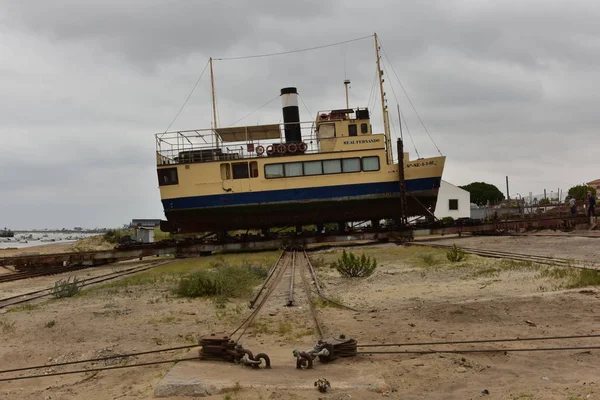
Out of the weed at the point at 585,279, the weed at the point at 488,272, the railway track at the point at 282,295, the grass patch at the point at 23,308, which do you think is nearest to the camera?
the railway track at the point at 282,295

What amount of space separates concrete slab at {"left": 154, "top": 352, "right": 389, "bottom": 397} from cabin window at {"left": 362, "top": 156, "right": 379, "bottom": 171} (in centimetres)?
2044

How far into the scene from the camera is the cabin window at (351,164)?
83.2 feet

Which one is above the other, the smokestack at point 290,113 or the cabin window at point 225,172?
the smokestack at point 290,113

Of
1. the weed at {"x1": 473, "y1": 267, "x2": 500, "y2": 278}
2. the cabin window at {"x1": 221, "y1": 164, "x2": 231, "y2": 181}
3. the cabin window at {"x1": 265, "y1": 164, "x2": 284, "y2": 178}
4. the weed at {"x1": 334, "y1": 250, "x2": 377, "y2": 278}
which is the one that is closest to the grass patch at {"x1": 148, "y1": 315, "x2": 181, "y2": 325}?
the weed at {"x1": 334, "y1": 250, "x2": 377, "y2": 278}

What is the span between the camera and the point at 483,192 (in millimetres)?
89125

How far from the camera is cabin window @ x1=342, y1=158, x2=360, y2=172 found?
25.4 meters

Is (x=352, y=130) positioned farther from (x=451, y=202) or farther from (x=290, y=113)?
(x=451, y=202)

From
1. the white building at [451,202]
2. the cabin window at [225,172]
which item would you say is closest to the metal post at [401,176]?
the cabin window at [225,172]

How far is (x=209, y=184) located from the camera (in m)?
25.4

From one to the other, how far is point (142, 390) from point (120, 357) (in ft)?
4.78

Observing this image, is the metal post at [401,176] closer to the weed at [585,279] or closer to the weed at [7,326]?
the weed at [585,279]

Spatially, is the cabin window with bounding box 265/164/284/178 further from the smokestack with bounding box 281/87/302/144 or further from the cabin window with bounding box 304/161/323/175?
the smokestack with bounding box 281/87/302/144

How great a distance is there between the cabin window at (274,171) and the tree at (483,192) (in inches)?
2764

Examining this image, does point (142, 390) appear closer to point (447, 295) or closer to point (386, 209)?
point (447, 295)
